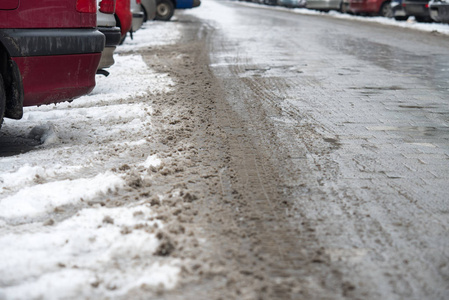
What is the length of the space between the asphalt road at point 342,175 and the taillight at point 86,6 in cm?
152

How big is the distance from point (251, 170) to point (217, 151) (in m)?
0.56

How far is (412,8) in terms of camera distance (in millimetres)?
18859

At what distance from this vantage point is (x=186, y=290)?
2.50m

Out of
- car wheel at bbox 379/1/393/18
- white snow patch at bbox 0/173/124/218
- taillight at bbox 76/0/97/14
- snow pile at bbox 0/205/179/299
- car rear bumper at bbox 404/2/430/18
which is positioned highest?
taillight at bbox 76/0/97/14

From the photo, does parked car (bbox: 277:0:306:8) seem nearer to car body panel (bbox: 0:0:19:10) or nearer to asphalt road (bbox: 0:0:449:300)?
asphalt road (bbox: 0:0:449:300)

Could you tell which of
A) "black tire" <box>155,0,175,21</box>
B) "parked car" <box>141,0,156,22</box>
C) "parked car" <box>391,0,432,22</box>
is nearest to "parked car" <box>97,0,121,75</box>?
"parked car" <box>141,0,156,22</box>

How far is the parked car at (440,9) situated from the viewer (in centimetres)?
1603

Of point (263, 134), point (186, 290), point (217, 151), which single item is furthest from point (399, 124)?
point (186, 290)

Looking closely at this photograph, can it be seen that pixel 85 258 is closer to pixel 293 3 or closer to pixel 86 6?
pixel 86 6

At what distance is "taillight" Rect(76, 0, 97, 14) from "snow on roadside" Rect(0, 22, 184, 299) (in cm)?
109

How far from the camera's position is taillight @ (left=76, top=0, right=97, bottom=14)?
490 centimetres

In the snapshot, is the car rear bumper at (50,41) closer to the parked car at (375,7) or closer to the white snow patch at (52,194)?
the white snow patch at (52,194)

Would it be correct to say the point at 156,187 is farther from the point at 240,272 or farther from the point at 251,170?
the point at 240,272

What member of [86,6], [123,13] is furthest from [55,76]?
[123,13]
